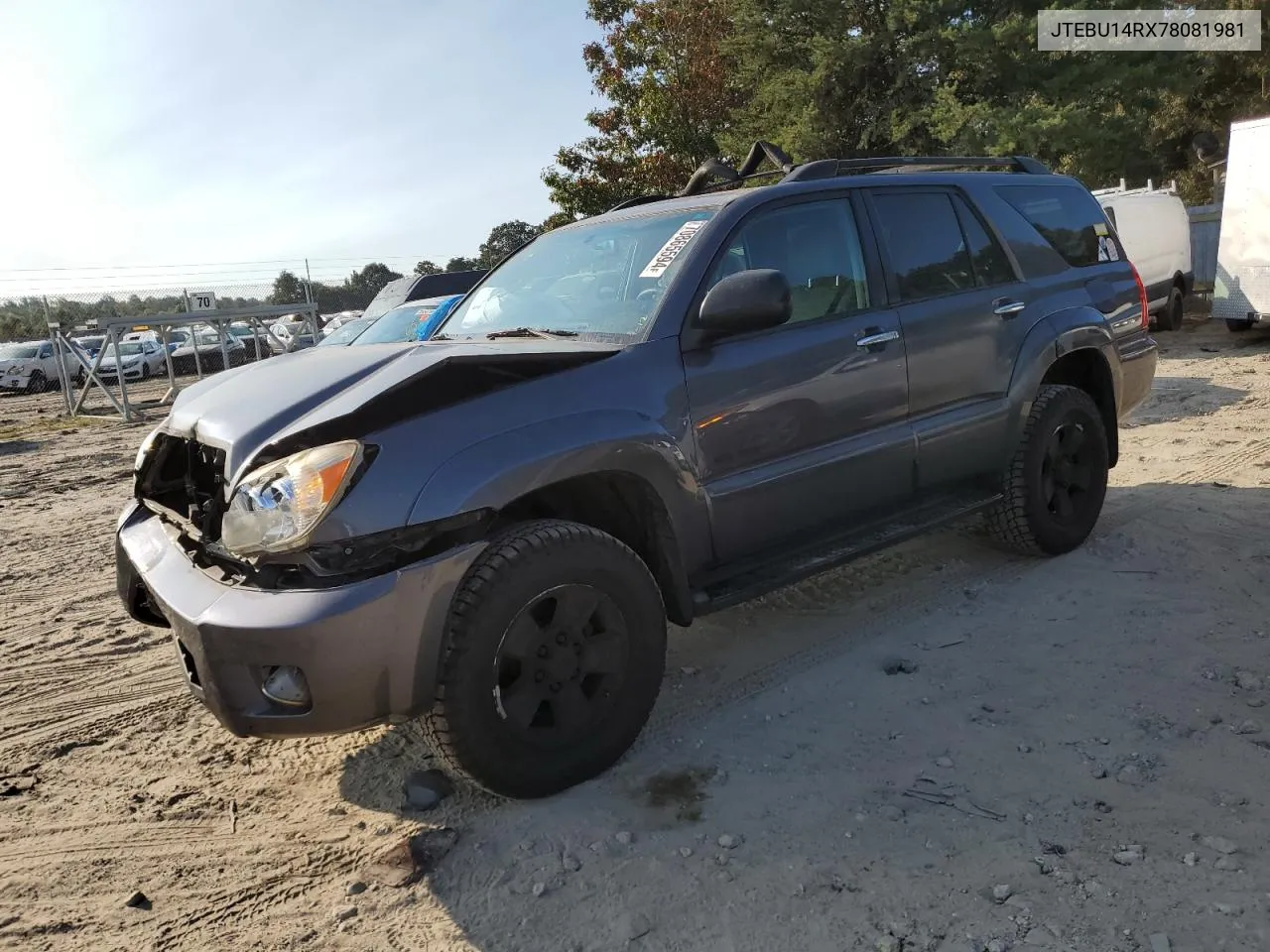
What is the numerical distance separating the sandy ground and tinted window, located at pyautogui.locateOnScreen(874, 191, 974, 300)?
1.45 meters

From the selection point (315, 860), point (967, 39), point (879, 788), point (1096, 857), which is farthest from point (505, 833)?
point (967, 39)

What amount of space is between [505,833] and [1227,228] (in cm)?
1346

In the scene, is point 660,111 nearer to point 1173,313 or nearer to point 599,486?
point 1173,313

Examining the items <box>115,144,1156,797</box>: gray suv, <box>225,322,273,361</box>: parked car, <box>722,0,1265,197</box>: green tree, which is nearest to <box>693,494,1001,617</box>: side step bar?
<box>115,144,1156,797</box>: gray suv

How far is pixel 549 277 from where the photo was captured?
12.8ft

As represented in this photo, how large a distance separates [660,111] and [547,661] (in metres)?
19.8

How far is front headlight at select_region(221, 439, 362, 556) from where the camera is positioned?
8.12 feet

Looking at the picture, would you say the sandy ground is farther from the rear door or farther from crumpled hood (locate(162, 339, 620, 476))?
crumpled hood (locate(162, 339, 620, 476))

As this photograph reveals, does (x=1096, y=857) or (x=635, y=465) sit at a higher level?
(x=635, y=465)

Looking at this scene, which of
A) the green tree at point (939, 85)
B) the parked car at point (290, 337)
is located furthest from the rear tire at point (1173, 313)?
the parked car at point (290, 337)

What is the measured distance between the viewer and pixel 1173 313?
14758 millimetres

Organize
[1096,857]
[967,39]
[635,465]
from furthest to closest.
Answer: [967,39]
[635,465]
[1096,857]

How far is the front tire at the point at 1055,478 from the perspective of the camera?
442 centimetres

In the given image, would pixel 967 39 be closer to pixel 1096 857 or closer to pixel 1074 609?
pixel 1074 609
